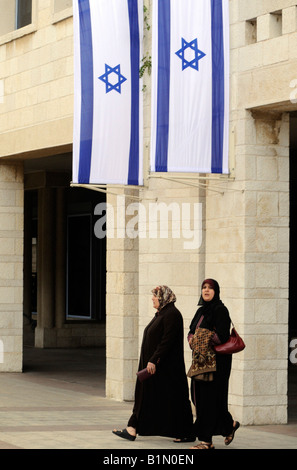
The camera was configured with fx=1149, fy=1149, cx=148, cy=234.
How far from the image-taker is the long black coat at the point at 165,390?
11.9 meters

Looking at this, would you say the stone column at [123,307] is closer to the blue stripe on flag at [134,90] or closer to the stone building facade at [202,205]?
the stone building facade at [202,205]

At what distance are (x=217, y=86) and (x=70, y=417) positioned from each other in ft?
14.6

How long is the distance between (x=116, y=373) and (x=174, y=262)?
220 centimetres

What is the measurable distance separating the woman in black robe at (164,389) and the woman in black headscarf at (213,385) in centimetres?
34

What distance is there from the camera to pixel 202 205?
1466cm

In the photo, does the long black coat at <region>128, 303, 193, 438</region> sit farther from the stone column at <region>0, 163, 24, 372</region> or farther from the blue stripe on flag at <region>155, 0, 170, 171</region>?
the stone column at <region>0, 163, 24, 372</region>

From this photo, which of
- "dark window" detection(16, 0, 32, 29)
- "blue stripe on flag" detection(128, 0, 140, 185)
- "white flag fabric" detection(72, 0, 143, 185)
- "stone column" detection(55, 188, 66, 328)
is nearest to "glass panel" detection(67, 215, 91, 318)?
"stone column" detection(55, 188, 66, 328)

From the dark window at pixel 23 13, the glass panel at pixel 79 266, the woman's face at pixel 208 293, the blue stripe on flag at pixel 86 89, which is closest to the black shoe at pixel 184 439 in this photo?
the woman's face at pixel 208 293

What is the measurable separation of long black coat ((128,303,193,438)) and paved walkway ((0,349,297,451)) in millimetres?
189

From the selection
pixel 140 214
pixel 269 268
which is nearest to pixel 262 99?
pixel 269 268

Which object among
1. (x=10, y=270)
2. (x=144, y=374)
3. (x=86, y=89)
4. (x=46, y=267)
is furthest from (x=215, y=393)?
(x=46, y=267)

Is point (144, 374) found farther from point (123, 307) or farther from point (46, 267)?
point (46, 267)

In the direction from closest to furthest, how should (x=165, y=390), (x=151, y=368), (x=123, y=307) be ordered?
(x=151, y=368) < (x=165, y=390) < (x=123, y=307)
